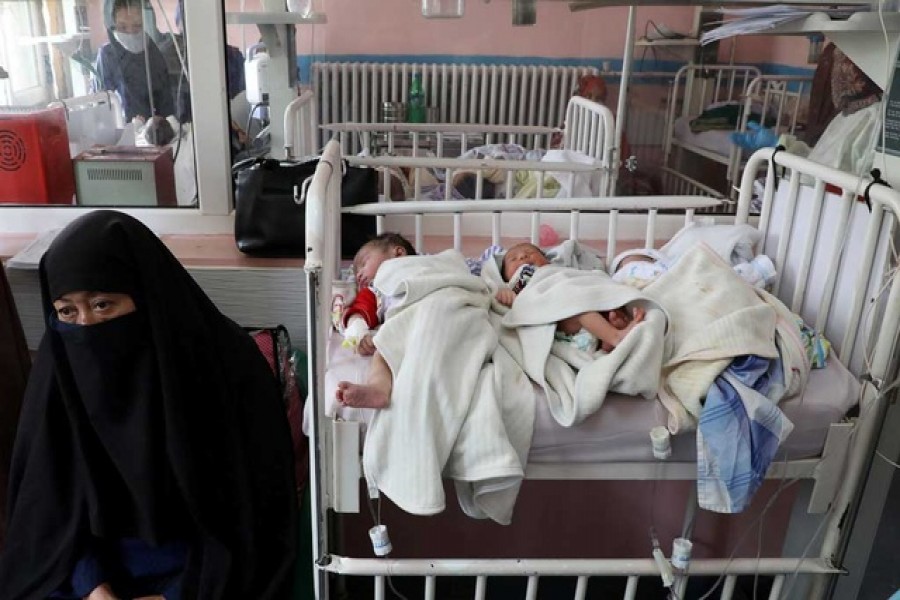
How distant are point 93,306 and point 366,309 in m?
0.46

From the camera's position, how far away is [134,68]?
2.01 meters

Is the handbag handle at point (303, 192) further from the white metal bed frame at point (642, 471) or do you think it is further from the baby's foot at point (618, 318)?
the baby's foot at point (618, 318)

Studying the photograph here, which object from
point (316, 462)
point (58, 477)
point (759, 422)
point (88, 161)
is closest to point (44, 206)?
point (88, 161)

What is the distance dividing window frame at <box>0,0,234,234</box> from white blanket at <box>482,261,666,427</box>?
101 centimetres

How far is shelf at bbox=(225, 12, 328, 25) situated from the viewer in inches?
77.5

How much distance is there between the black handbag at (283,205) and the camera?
1.82m

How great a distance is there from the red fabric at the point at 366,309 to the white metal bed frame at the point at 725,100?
127cm

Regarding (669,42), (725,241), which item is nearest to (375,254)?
(725,241)

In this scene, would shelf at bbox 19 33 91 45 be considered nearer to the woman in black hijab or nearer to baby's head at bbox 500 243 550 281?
the woman in black hijab

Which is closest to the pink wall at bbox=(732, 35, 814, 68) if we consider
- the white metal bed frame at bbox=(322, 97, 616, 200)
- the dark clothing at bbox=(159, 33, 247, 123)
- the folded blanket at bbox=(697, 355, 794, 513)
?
the white metal bed frame at bbox=(322, 97, 616, 200)

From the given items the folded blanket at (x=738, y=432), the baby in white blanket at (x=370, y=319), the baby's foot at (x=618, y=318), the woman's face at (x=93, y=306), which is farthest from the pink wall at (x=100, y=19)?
the folded blanket at (x=738, y=432)

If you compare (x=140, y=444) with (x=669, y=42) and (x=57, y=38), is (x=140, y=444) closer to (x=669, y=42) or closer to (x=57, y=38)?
(x=57, y=38)

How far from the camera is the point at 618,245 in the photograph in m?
2.11

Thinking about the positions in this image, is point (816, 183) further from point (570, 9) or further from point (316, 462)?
point (316, 462)
